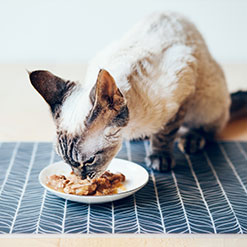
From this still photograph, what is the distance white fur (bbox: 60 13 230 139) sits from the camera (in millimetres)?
2018

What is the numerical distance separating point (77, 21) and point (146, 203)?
3.07 m

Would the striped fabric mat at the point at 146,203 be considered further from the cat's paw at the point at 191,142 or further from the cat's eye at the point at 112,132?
the cat's eye at the point at 112,132

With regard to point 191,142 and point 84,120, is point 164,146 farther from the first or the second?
point 84,120

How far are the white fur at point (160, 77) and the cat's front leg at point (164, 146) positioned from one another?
0.21 feet

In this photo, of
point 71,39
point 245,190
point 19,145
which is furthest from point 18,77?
point 245,190

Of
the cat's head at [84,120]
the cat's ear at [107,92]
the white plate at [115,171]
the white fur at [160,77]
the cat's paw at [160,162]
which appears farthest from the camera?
the cat's paw at [160,162]

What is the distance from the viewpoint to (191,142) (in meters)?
2.56

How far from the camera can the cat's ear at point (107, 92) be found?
5.26 feet

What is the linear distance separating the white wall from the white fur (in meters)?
2.15

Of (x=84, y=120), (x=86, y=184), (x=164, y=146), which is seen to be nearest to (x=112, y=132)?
(x=84, y=120)

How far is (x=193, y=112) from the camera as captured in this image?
2.61 m

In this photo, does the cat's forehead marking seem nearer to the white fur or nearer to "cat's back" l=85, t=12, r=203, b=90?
the white fur

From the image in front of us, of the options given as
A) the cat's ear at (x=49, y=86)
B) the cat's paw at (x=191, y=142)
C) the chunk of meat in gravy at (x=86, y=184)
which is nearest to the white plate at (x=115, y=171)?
the chunk of meat in gravy at (x=86, y=184)

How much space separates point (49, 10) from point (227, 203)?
128 inches
